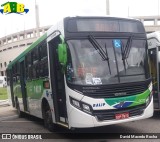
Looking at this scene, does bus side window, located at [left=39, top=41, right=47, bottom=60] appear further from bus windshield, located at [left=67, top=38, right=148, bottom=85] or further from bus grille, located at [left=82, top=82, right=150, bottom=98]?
bus grille, located at [left=82, top=82, right=150, bottom=98]

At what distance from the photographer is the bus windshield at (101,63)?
7984mm

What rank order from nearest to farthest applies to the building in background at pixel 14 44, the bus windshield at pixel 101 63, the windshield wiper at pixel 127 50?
the bus windshield at pixel 101 63, the windshield wiper at pixel 127 50, the building in background at pixel 14 44

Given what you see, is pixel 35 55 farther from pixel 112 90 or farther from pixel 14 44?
pixel 14 44

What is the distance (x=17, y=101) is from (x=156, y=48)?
7.90 meters

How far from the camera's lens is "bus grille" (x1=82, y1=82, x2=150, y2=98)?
7875 millimetres

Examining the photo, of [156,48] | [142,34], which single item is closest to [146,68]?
[142,34]

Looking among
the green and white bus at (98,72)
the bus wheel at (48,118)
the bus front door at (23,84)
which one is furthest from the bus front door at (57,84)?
the bus front door at (23,84)

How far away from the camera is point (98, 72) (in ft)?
26.4

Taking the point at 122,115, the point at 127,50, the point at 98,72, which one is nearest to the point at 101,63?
the point at 98,72

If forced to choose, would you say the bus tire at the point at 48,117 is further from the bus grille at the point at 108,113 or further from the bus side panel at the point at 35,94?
the bus grille at the point at 108,113

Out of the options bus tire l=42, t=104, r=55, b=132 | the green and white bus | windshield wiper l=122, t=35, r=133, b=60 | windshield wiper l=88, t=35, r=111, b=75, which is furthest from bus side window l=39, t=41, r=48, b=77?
windshield wiper l=122, t=35, r=133, b=60

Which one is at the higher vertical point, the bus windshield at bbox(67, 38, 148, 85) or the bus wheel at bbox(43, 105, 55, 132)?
the bus windshield at bbox(67, 38, 148, 85)

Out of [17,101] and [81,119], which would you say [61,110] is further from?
[17,101]

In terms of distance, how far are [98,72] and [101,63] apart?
251 mm
